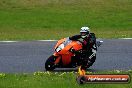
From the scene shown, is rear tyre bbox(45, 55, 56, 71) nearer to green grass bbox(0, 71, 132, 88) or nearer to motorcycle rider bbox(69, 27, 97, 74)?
motorcycle rider bbox(69, 27, 97, 74)

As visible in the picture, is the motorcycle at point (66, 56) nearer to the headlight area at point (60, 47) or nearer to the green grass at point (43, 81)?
the headlight area at point (60, 47)

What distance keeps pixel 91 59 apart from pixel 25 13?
23.7m

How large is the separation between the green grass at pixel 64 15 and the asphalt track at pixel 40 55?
37.0 feet

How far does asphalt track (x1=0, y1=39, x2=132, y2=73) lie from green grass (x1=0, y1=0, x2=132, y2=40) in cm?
1128

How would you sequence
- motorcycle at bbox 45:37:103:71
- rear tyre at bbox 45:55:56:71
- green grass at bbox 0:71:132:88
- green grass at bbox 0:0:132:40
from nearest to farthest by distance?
green grass at bbox 0:71:132:88 < motorcycle at bbox 45:37:103:71 < rear tyre at bbox 45:55:56:71 < green grass at bbox 0:0:132:40

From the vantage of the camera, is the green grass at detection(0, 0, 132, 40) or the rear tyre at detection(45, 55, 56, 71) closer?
the rear tyre at detection(45, 55, 56, 71)

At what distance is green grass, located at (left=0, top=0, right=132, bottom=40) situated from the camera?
30.7 meters

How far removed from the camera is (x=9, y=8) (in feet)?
121

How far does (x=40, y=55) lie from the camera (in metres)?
14.8

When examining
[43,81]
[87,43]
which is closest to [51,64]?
[87,43]

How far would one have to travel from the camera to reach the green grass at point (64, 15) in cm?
3072

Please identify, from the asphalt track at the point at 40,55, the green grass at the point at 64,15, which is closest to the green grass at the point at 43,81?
the asphalt track at the point at 40,55

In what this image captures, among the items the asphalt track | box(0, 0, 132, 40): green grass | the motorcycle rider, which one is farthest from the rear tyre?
box(0, 0, 132, 40): green grass

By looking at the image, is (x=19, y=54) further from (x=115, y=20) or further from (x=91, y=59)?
(x=115, y=20)
